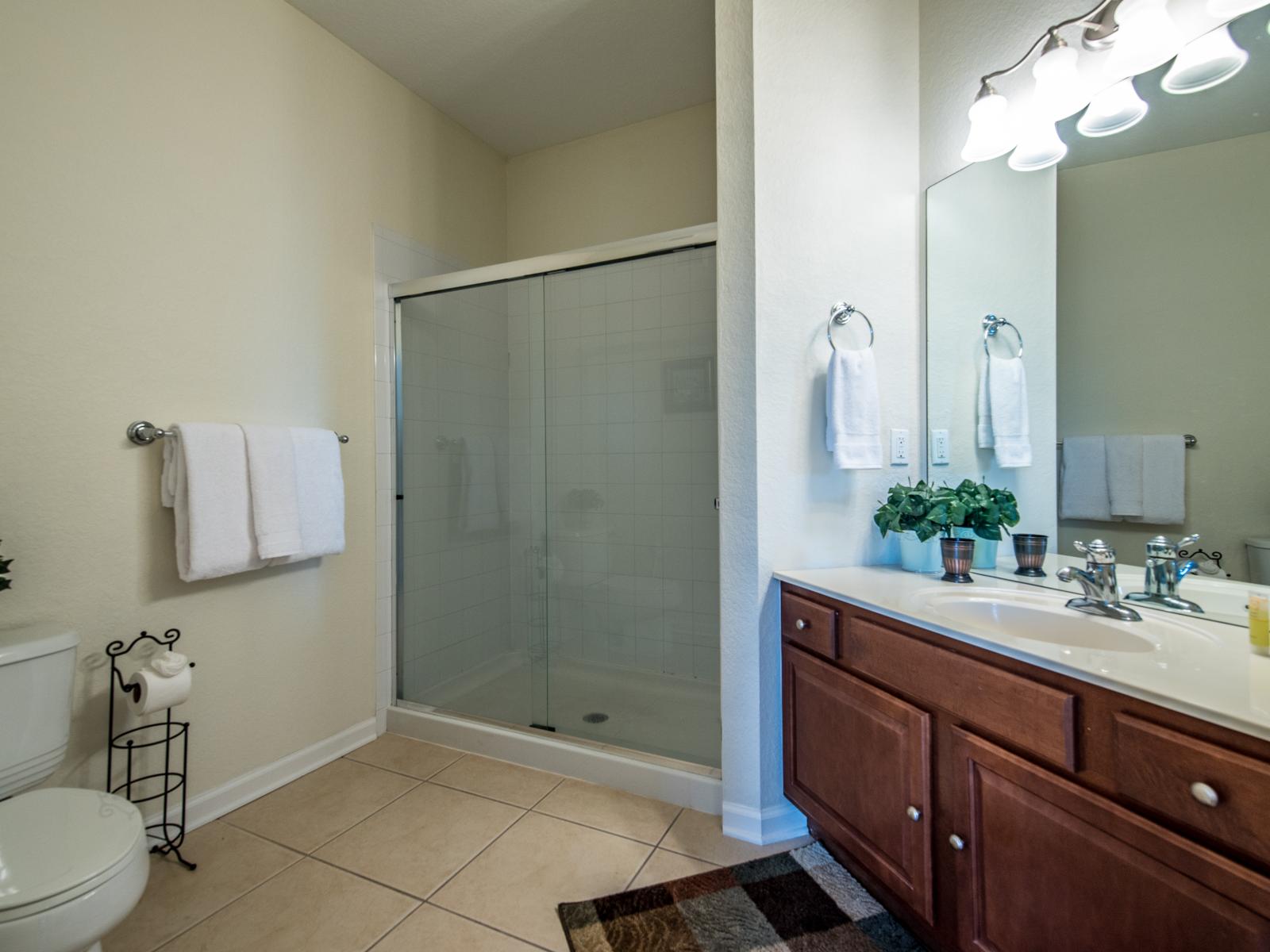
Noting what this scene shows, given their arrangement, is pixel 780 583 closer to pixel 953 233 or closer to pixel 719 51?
pixel 953 233

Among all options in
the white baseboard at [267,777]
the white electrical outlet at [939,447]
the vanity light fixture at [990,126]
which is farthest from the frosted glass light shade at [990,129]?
the white baseboard at [267,777]

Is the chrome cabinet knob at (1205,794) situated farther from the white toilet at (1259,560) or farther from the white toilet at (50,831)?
the white toilet at (50,831)

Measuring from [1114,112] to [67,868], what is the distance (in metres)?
2.66

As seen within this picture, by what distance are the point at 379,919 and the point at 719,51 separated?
257cm

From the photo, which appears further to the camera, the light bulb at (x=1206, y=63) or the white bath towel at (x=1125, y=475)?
the white bath towel at (x=1125, y=475)

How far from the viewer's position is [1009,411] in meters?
1.63

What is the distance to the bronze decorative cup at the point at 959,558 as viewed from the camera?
1.51 m

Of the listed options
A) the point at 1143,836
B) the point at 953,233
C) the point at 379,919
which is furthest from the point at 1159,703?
the point at 379,919

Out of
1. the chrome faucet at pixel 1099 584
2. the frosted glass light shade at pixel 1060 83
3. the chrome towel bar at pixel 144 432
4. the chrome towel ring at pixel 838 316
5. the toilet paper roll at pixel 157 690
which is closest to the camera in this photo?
the chrome faucet at pixel 1099 584

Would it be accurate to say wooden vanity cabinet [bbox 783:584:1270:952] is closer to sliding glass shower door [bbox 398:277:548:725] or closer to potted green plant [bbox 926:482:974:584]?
potted green plant [bbox 926:482:974:584]

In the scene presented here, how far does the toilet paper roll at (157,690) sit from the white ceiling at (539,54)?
2.32 metres

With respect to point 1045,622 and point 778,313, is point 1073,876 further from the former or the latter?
point 778,313

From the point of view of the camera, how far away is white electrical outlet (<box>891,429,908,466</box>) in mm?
1809

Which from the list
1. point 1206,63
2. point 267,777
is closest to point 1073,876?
point 1206,63
